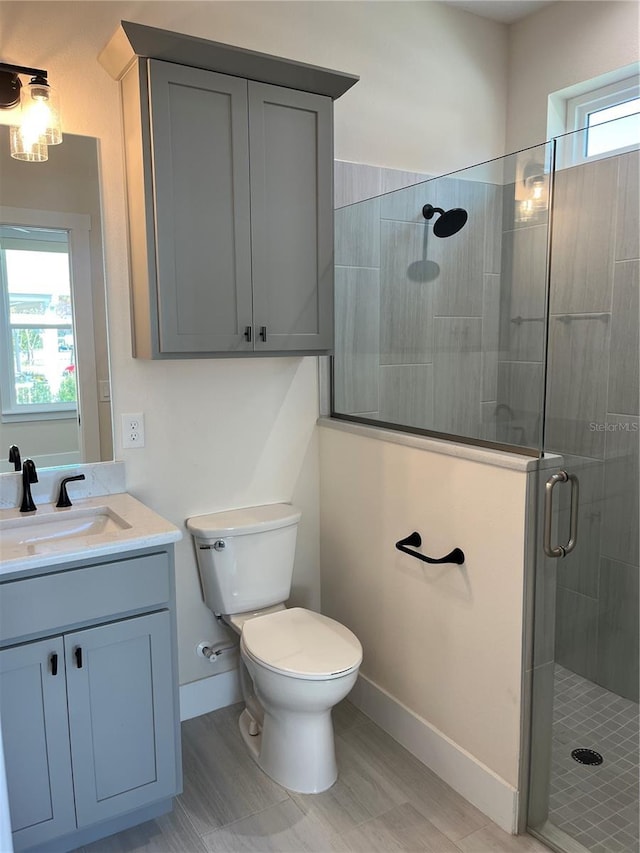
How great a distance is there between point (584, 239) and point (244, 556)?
5.59 feet

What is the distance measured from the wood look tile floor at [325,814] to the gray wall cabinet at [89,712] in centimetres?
14

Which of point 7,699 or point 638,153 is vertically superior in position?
point 638,153

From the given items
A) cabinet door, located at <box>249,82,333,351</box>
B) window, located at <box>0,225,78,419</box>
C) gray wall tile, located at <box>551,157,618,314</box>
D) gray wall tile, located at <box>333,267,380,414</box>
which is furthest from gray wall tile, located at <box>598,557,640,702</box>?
window, located at <box>0,225,78,419</box>

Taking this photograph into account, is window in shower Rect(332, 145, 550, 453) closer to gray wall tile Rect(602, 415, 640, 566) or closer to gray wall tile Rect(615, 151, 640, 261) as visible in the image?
gray wall tile Rect(615, 151, 640, 261)

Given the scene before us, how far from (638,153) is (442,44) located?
1.13 metres

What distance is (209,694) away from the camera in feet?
8.39

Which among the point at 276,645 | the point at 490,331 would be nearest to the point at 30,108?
the point at 490,331

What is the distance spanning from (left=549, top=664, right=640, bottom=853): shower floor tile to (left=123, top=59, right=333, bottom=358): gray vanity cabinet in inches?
57.4

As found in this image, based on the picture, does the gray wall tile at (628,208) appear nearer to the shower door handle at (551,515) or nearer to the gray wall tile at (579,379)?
the gray wall tile at (579,379)

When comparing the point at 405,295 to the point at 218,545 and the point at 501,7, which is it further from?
the point at 501,7

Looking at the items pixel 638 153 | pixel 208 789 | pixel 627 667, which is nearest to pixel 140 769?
pixel 208 789

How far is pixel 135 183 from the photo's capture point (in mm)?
2068

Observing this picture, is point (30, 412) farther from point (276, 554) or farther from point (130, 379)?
point (276, 554)

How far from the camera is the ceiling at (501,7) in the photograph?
2.80 m
